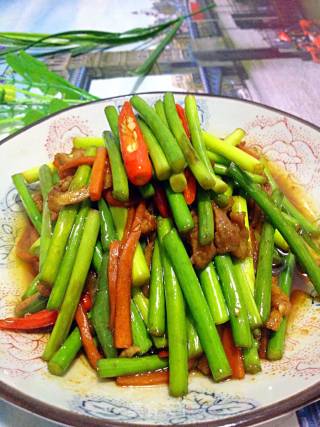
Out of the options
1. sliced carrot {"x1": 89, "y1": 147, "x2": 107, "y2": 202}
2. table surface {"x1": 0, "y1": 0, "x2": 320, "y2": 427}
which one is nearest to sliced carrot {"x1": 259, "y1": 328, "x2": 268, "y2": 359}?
sliced carrot {"x1": 89, "y1": 147, "x2": 107, "y2": 202}

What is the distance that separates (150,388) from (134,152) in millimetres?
903

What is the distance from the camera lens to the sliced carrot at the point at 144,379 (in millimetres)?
1647

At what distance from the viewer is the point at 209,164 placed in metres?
1.99

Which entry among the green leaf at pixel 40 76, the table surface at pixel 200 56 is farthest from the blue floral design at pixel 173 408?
the table surface at pixel 200 56

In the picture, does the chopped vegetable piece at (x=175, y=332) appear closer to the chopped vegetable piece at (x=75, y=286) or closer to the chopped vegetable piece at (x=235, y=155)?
the chopped vegetable piece at (x=75, y=286)

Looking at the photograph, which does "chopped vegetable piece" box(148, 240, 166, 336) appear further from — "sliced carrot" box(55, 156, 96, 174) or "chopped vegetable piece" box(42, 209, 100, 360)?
"sliced carrot" box(55, 156, 96, 174)

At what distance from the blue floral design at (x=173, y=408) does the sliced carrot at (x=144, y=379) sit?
102mm

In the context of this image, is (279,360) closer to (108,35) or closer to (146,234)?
(146,234)

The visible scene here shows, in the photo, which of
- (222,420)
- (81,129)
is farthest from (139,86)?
(222,420)

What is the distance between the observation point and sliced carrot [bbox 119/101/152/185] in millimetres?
1844

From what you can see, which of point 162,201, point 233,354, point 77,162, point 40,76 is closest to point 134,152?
point 162,201

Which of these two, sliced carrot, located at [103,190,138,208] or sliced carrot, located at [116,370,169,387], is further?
sliced carrot, located at [103,190,138,208]

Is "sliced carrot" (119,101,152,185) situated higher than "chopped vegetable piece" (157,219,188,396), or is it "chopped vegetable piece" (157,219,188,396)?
"sliced carrot" (119,101,152,185)

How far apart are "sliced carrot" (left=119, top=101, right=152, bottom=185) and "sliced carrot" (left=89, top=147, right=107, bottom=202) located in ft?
0.43
